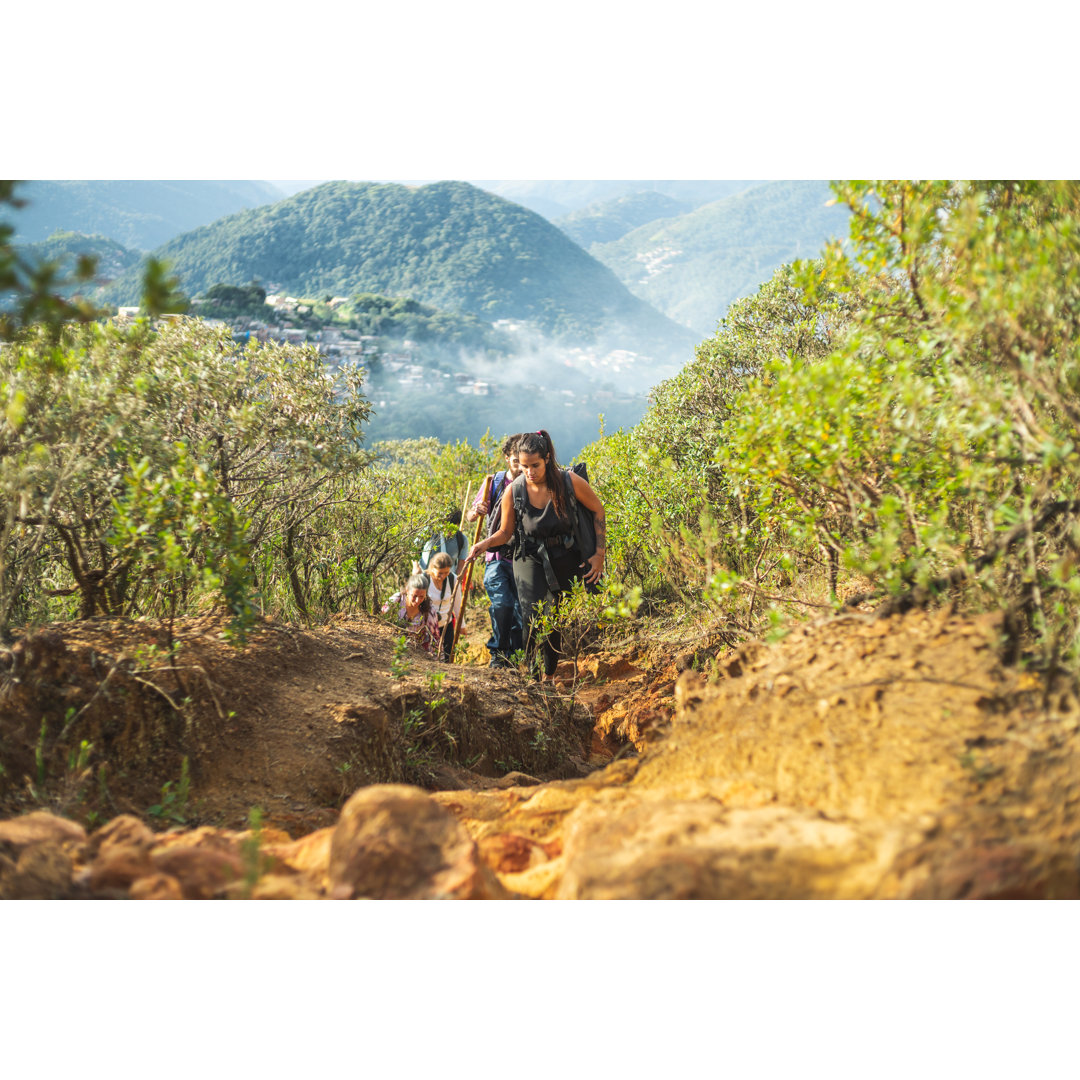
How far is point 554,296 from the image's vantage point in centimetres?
12362

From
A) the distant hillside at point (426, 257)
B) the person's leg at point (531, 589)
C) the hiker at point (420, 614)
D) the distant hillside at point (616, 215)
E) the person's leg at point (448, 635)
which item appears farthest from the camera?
the distant hillside at point (616, 215)

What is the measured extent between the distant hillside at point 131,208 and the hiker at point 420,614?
108 meters

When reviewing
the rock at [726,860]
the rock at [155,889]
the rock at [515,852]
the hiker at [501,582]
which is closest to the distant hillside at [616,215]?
the hiker at [501,582]

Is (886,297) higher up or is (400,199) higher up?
(400,199)

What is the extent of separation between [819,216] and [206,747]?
18784 centimetres

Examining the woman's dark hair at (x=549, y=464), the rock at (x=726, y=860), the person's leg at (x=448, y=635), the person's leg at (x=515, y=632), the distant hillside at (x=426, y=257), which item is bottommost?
the person's leg at (x=448, y=635)

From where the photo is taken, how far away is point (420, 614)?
6.17m

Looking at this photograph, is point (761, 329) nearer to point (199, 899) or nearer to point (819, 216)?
point (199, 899)

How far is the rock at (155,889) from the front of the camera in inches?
75.7

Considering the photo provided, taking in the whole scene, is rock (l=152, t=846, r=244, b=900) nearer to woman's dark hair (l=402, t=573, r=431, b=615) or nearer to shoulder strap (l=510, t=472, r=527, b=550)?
shoulder strap (l=510, t=472, r=527, b=550)

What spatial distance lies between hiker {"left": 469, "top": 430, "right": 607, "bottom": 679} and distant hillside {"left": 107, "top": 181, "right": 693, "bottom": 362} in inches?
4371

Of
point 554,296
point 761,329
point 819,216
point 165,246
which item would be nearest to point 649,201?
point 819,216

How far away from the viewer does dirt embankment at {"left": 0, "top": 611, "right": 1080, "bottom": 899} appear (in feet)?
5.97

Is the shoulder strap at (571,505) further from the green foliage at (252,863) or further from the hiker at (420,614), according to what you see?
the green foliage at (252,863)
